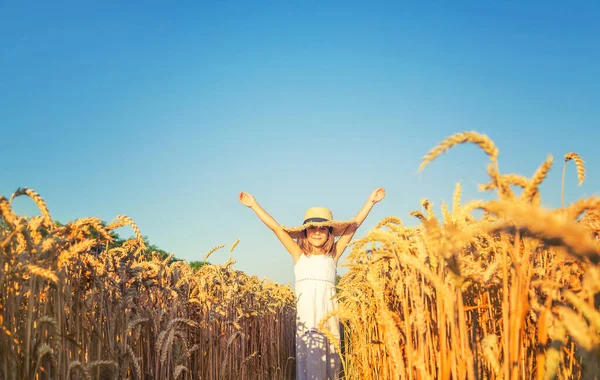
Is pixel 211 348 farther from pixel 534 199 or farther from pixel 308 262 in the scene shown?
pixel 534 199

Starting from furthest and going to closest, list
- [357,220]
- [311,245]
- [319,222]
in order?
1. [357,220]
2. [311,245]
3. [319,222]

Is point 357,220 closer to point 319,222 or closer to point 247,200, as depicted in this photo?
point 319,222

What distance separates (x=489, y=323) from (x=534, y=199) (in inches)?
56.4

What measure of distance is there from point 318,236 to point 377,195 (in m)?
1.21

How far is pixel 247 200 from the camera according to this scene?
6.99 metres

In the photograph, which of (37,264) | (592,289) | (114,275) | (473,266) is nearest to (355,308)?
(114,275)

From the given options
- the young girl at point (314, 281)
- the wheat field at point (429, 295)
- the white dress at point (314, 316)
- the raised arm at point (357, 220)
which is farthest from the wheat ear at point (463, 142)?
the raised arm at point (357, 220)

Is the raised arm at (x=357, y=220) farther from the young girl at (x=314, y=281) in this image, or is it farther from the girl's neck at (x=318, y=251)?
the girl's neck at (x=318, y=251)

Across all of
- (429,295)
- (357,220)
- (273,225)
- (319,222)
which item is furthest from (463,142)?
(357,220)

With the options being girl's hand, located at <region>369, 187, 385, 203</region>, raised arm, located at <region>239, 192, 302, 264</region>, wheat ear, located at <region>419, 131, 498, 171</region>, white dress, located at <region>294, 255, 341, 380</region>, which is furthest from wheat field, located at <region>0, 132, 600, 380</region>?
girl's hand, located at <region>369, 187, 385, 203</region>

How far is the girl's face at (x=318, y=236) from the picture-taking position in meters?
7.00

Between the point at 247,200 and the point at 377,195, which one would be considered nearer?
the point at 247,200

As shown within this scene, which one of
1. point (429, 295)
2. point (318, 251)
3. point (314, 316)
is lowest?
point (429, 295)

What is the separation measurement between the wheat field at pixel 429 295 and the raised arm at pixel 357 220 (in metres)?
2.35
